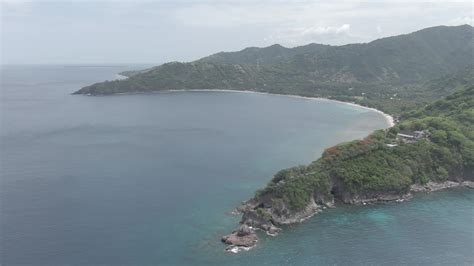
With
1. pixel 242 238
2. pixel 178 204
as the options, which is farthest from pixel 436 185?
pixel 178 204

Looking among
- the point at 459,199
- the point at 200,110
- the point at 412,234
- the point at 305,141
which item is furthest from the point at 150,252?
the point at 200,110

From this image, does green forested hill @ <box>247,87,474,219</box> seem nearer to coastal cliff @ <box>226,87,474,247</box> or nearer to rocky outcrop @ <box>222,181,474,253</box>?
coastal cliff @ <box>226,87,474,247</box>

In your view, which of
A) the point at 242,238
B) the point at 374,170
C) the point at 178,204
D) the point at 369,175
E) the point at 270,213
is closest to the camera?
the point at 242,238

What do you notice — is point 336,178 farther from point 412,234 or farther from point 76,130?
point 76,130

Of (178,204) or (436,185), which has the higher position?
(436,185)

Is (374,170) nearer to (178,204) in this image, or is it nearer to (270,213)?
(270,213)

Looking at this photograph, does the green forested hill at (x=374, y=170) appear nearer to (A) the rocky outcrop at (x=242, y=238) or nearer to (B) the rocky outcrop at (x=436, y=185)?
(B) the rocky outcrop at (x=436, y=185)
